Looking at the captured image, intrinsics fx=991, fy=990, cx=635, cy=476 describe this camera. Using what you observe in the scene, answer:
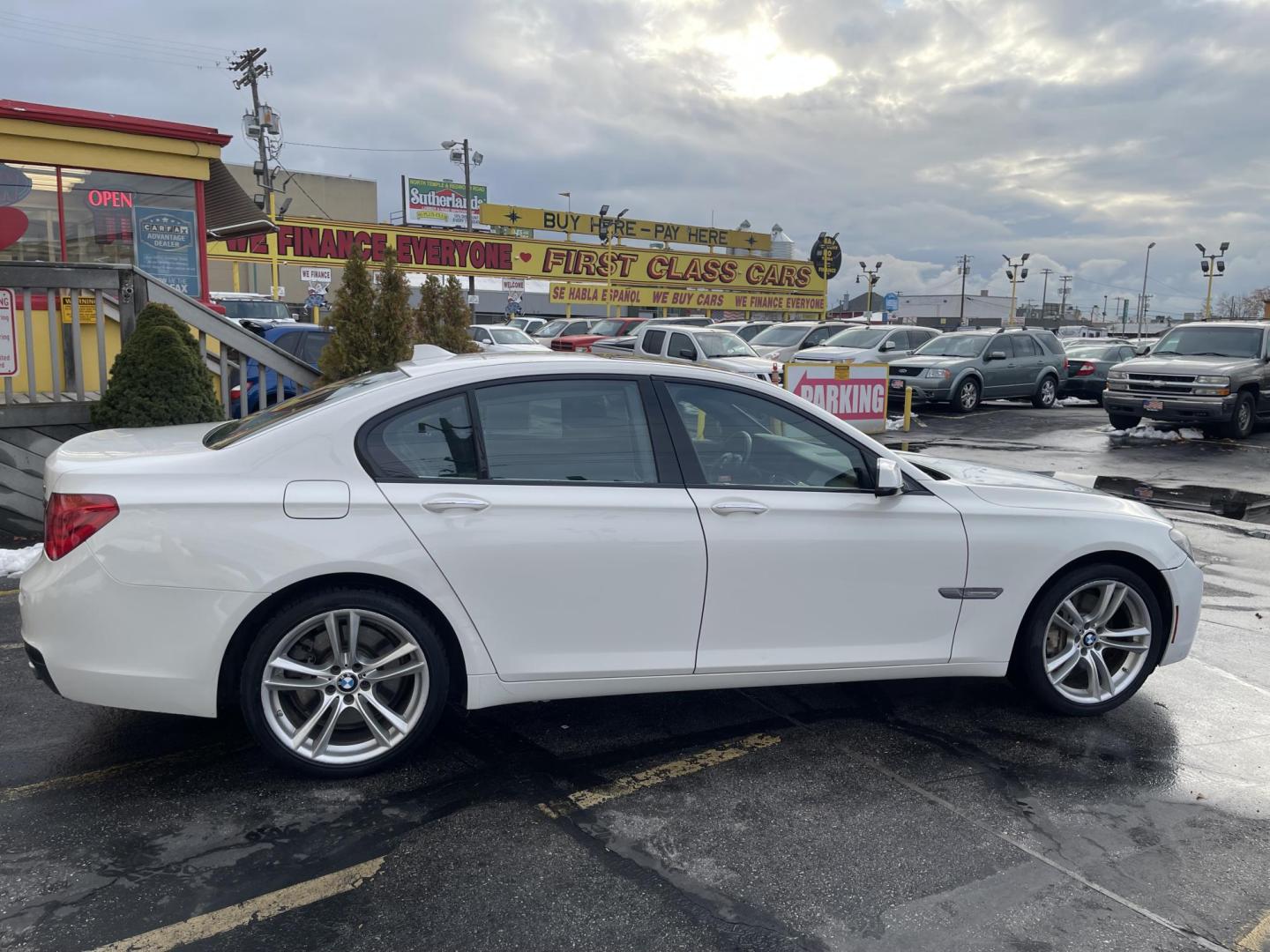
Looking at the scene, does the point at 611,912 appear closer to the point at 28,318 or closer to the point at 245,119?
the point at 28,318

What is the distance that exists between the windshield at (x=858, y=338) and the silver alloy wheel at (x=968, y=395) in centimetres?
283

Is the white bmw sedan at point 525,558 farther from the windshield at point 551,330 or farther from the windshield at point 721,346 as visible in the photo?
the windshield at point 551,330

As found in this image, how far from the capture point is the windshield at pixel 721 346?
17422 mm

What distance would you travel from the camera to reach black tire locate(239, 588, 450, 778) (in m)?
3.54

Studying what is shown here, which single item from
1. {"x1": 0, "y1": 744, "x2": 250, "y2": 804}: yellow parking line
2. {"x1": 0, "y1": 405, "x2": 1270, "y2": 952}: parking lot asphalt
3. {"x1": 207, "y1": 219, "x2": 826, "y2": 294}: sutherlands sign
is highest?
{"x1": 207, "y1": 219, "x2": 826, "y2": 294}: sutherlands sign

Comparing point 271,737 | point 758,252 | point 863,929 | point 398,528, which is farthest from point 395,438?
point 758,252

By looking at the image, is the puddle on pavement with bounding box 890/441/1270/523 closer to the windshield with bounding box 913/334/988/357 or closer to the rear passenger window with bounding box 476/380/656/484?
the rear passenger window with bounding box 476/380/656/484

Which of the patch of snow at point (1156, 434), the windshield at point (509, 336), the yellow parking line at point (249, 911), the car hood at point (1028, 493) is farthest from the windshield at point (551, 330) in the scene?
the yellow parking line at point (249, 911)

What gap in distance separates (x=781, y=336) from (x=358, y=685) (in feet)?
71.2

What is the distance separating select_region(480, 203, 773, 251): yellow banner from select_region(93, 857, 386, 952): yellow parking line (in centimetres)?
4374

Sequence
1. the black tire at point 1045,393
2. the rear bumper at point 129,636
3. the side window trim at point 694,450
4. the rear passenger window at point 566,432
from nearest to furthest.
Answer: the rear bumper at point 129,636, the rear passenger window at point 566,432, the side window trim at point 694,450, the black tire at point 1045,393

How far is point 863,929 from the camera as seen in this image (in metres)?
Result: 2.93

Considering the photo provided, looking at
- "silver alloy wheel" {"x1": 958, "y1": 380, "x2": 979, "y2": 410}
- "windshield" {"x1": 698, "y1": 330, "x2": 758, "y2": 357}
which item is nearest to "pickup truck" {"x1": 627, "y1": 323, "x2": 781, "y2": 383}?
"windshield" {"x1": 698, "y1": 330, "x2": 758, "y2": 357}

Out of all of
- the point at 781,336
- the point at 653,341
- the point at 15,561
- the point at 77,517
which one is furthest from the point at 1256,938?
the point at 781,336
